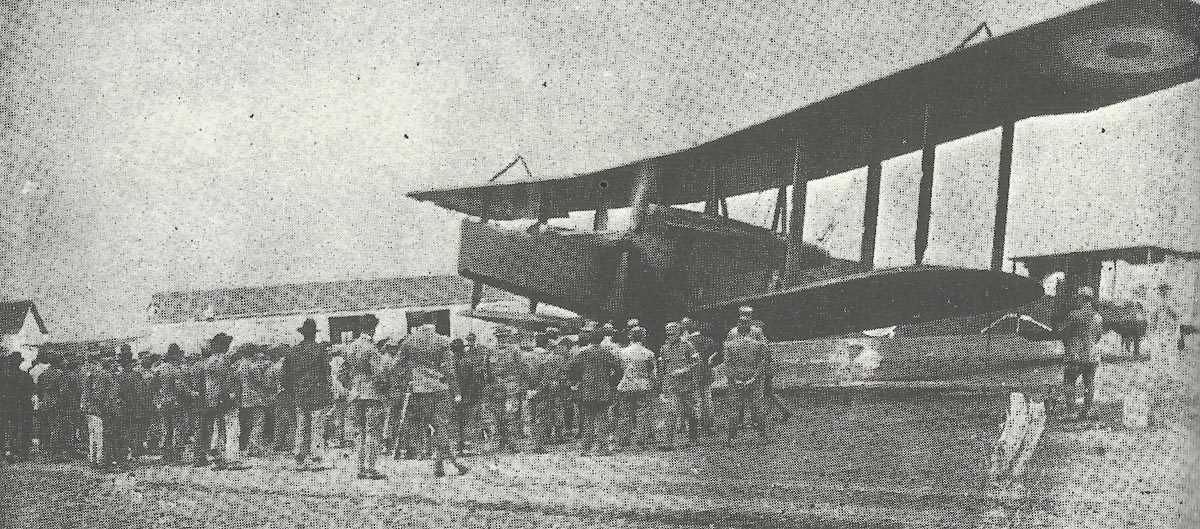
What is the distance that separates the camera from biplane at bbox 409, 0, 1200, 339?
5176mm

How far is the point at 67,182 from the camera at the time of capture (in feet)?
21.6

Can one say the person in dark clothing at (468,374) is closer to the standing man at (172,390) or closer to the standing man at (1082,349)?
the standing man at (172,390)

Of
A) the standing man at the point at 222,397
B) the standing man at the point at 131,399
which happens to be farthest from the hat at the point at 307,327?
the standing man at the point at 131,399

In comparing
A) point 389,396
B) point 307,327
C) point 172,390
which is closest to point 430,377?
point 389,396

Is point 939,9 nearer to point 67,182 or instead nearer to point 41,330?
point 67,182

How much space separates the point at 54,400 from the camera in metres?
7.33

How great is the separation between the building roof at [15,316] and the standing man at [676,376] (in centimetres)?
430

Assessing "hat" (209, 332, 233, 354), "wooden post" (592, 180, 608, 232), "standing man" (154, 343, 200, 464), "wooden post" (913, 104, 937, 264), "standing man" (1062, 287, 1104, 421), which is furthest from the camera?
"standing man" (154, 343, 200, 464)

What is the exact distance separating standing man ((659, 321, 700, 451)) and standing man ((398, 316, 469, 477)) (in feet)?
4.34

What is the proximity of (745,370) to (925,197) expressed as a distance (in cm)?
143

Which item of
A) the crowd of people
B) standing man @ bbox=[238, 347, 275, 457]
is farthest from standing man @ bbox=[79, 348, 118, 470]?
standing man @ bbox=[238, 347, 275, 457]

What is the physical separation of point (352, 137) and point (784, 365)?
10.2 ft

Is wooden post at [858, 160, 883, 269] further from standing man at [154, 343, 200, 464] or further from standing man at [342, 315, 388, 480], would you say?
standing man at [154, 343, 200, 464]

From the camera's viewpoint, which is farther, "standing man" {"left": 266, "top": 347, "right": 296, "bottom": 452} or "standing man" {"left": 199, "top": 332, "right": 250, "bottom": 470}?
"standing man" {"left": 199, "top": 332, "right": 250, "bottom": 470}
